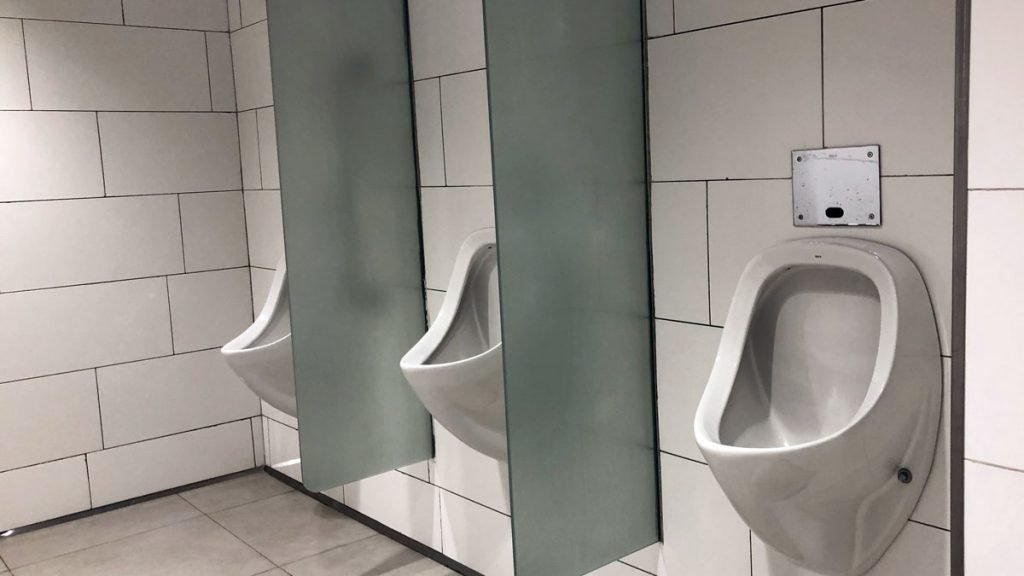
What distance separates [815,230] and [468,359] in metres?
0.90

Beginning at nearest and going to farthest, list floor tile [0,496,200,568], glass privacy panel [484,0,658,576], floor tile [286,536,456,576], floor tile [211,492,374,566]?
glass privacy panel [484,0,658,576], floor tile [286,536,456,576], floor tile [211,492,374,566], floor tile [0,496,200,568]

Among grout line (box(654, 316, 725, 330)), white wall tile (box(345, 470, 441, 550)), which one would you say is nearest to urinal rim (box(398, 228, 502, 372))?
grout line (box(654, 316, 725, 330))

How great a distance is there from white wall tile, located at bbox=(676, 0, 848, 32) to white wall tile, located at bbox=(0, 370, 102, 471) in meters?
2.89

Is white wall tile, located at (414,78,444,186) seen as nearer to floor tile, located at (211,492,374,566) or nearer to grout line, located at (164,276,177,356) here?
floor tile, located at (211,492,374,566)

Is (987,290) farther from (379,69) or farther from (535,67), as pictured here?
(379,69)

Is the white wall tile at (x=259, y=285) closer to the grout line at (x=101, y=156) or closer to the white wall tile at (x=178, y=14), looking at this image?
the grout line at (x=101, y=156)

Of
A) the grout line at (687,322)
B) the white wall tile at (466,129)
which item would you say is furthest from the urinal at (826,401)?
the white wall tile at (466,129)

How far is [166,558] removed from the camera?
3.24 m

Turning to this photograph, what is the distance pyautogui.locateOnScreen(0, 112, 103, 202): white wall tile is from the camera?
3.49 m

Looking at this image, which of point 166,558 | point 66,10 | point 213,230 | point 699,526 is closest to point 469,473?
point 699,526

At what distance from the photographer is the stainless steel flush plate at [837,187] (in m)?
1.69

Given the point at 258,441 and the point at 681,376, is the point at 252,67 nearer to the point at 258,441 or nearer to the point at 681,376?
the point at 258,441

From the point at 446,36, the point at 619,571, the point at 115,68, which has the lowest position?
the point at 619,571

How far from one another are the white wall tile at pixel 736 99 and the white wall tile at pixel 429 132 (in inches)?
32.3
